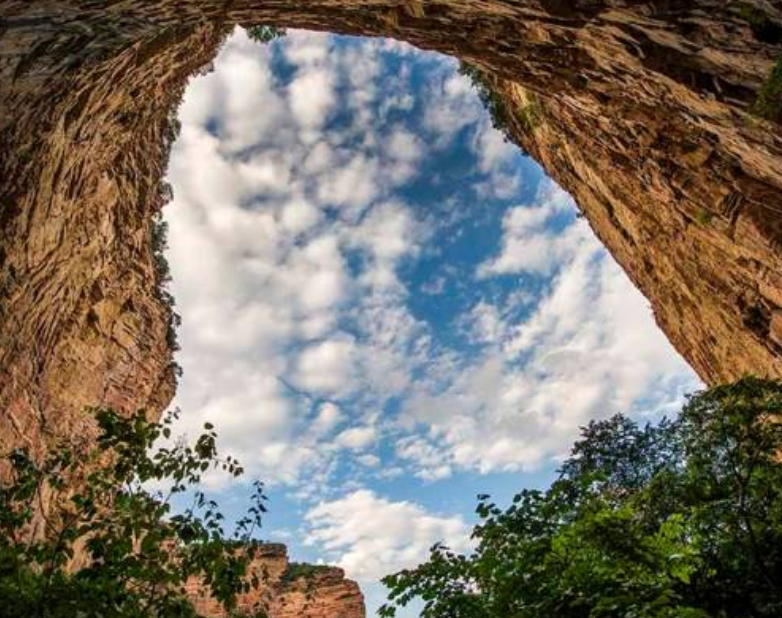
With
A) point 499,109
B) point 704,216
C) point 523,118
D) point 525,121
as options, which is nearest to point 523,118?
point 523,118

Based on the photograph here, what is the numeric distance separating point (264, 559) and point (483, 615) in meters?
47.7

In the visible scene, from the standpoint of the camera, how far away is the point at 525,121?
2281 centimetres

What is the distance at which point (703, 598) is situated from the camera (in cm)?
830

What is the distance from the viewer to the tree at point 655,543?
6.70 metres

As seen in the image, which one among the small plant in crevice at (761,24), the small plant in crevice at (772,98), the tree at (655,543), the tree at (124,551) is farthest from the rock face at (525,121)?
the tree at (124,551)

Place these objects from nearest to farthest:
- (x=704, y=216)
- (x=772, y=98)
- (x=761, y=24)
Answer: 1. (x=772, y=98)
2. (x=761, y=24)
3. (x=704, y=216)

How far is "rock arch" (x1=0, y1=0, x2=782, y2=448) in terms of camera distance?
35.4 feet

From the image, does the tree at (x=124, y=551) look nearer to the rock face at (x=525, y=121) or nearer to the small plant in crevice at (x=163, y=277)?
the rock face at (x=525, y=121)

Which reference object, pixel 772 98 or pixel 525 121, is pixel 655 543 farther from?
pixel 525 121

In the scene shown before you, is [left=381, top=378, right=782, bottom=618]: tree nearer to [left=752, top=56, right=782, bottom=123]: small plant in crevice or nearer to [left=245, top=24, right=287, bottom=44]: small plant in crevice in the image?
[left=752, top=56, right=782, bottom=123]: small plant in crevice

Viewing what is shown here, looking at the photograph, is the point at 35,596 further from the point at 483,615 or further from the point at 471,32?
the point at 471,32

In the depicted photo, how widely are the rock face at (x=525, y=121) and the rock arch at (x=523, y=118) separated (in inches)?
2.2

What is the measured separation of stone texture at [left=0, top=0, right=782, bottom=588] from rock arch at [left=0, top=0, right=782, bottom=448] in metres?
0.06

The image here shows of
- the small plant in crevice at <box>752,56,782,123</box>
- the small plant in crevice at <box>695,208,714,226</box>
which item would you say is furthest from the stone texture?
the small plant in crevice at <box>752,56,782,123</box>
